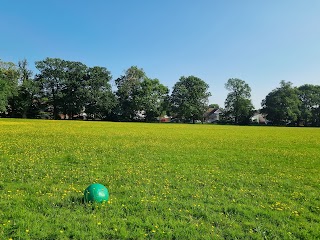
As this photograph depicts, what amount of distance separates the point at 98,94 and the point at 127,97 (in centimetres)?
1017

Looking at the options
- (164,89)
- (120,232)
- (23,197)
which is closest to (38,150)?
(23,197)

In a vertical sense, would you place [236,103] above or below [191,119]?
above

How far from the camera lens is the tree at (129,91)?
91.1 meters

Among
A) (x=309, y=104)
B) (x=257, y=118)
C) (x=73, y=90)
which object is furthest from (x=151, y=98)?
(x=257, y=118)

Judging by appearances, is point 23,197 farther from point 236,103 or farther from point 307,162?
point 236,103

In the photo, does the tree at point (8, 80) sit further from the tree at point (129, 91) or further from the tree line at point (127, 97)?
the tree at point (129, 91)

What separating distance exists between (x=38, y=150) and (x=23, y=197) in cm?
810

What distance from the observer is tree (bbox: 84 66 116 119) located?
87.6 meters

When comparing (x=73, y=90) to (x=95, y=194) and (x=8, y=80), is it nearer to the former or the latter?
(x=8, y=80)

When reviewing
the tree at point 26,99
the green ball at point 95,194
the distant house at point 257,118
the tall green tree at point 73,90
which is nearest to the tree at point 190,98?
the distant house at point 257,118

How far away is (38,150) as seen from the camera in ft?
48.0

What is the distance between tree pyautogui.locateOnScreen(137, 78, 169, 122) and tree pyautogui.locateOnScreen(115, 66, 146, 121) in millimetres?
1640

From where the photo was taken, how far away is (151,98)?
300ft

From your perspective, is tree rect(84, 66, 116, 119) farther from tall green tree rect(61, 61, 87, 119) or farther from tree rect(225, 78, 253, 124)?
tree rect(225, 78, 253, 124)
